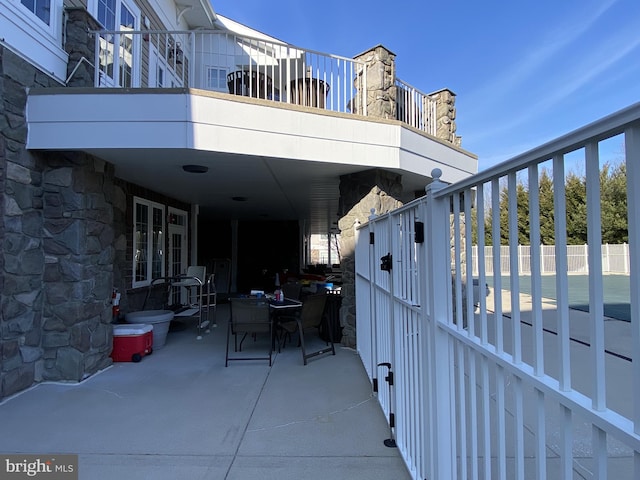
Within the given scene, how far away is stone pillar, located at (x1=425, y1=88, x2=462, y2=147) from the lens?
23.0 ft

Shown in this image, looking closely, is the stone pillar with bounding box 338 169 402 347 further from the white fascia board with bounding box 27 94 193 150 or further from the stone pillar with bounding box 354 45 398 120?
the white fascia board with bounding box 27 94 193 150

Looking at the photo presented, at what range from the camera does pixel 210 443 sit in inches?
111

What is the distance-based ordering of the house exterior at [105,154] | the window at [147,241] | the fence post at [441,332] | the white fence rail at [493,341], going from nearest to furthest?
the white fence rail at [493,341] → the fence post at [441,332] → the house exterior at [105,154] → the window at [147,241]

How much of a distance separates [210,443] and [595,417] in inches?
106

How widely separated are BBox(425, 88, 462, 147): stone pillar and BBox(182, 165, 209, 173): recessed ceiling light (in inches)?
168

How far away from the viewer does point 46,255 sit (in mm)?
4066

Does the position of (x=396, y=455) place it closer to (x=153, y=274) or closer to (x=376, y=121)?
(x=376, y=121)

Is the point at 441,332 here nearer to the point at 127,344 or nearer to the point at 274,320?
the point at 274,320

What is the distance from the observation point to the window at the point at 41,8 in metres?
3.95

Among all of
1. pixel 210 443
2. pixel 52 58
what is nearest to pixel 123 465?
pixel 210 443

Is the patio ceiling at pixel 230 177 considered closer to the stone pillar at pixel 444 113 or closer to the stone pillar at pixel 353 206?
the stone pillar at pixel 353 206

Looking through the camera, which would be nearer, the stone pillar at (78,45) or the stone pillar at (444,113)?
the stone pillar at (78,45)

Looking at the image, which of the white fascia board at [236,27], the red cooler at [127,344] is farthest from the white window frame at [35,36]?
the white fascia board at [236,27]

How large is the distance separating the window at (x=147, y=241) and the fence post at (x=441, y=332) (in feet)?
19.5
